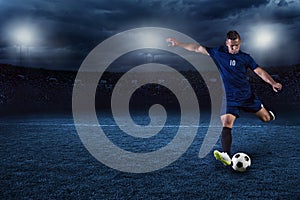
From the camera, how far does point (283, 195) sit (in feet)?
9.73

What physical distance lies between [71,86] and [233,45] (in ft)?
77.6

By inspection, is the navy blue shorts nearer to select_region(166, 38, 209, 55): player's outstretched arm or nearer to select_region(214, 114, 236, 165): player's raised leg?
select_region(214, 114, 236, 165): player's raised leg

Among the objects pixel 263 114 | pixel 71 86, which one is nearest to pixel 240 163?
pixel 263 114

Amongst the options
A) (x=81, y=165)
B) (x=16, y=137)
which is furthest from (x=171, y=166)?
(x=16, y=137)

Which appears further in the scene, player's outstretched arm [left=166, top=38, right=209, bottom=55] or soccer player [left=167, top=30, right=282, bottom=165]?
player's outstretched arm [left=166, top=38, right=209, bottom=55]

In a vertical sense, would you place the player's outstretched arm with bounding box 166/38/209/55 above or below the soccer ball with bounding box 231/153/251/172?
above

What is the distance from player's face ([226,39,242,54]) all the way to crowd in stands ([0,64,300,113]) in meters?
13.6

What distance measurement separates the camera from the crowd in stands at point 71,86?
1888 cm

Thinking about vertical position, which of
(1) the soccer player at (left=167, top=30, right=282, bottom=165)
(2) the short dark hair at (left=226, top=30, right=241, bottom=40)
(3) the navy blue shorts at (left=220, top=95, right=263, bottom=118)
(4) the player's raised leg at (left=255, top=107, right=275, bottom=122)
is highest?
(2) the short dark hair at (left=226, top=30, right=241, bottom=40)

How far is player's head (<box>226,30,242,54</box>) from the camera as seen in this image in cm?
434

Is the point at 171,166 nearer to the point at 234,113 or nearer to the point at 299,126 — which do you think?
the point at 234,113

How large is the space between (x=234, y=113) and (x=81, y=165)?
7.32 ft

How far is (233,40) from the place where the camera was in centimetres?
437

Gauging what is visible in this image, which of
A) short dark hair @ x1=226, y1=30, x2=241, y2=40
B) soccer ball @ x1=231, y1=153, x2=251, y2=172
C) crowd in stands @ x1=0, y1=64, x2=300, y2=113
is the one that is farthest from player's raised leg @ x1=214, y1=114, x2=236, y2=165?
crowd in stands @ x1=0, y1=64, x2=300, y2=113
